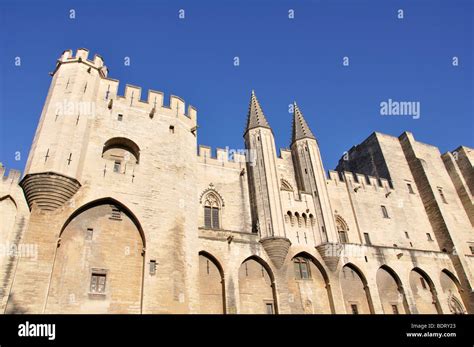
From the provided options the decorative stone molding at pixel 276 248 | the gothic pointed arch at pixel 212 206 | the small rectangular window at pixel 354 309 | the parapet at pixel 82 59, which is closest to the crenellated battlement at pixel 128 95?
the parapet at pixel 82 59

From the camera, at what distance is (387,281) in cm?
2225

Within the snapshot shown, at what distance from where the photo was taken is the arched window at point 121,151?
56.5 ft

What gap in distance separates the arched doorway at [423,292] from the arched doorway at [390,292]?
135 cm

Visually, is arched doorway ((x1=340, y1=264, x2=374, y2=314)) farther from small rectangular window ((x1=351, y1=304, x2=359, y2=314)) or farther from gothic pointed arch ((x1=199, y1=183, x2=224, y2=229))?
gothic pointed arch ((x1=199, y1=183, x2=224, y2=229))

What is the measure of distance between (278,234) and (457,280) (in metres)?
14.8

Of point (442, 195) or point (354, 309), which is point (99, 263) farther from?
point (442, 195)

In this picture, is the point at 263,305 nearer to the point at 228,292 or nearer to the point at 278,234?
the point at 228,292

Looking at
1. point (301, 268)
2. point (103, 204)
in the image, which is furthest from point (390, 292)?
point (103, 204)

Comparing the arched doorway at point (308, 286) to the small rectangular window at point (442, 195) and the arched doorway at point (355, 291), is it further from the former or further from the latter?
the small rectangular window at point (442, 195)

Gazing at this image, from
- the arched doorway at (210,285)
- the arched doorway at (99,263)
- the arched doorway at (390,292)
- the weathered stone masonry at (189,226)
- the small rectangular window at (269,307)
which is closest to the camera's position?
the arched doorway at (99,263)
